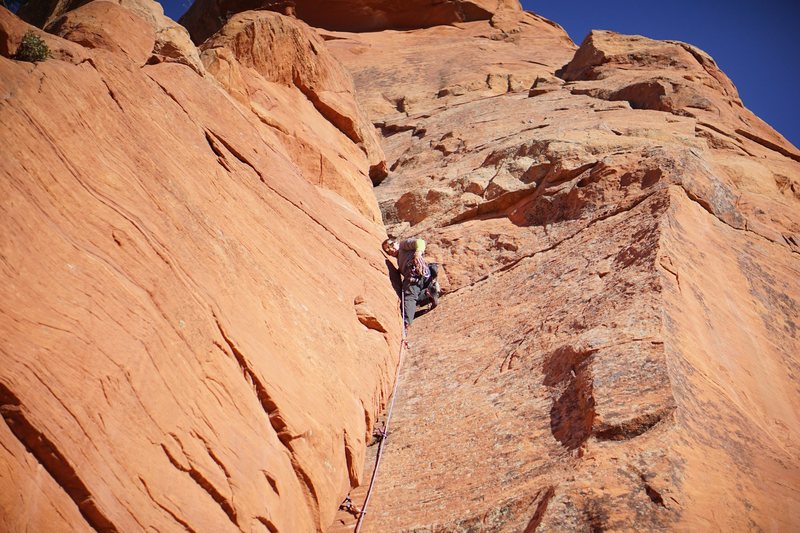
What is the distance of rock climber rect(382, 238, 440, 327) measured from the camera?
37.7 feet

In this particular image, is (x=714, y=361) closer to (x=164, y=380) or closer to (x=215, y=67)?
(x=164, y=380)

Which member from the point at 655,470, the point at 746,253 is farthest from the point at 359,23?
the point at 655,470

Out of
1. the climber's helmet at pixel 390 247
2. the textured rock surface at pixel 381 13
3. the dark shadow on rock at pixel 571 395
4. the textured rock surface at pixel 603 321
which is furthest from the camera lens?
the textured rock surface at pixel 381 13

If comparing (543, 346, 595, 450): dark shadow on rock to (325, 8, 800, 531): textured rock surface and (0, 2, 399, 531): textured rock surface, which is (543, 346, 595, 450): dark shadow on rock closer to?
(325, 8, 800, 531): textured rock surface

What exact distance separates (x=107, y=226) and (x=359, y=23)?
83.6 ft

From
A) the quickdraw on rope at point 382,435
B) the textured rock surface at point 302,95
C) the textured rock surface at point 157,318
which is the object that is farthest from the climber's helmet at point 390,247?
the textured rock surface at point 157,318

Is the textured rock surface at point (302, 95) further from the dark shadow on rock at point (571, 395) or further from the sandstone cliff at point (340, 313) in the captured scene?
the dark shadow on rock at point (571, 395)

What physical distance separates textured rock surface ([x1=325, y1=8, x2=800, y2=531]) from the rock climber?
0.37 meters

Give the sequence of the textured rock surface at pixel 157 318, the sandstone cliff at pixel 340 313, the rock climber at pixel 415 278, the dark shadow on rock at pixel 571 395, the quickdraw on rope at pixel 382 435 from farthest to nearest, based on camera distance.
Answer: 1. the rock climber at pixel 415 278
2. the quickdraw on rope at pixel 382 435
3. the dark shadow on rock at pixel 571 395
4. the sandstone cliff at pixel 340 313
5. the textured rock surface at pixel 157 318

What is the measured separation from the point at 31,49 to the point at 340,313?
5.08 metres

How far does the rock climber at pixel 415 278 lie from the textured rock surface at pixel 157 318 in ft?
4.35

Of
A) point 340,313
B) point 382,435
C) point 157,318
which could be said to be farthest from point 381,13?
point 157,318

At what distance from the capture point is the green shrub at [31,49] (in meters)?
7.67

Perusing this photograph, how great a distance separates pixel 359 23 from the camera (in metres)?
29.8
